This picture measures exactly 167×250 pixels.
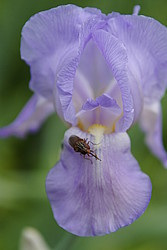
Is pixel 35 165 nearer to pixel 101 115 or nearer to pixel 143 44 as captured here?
pixel 101 115

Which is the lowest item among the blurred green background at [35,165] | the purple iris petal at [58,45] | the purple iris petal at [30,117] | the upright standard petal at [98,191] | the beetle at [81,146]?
the blurred green background at [35,165]

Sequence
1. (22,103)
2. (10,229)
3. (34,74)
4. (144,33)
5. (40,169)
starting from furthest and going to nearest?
(22,103) < (40,169) < (10,229) < (34,74) < (144,33)

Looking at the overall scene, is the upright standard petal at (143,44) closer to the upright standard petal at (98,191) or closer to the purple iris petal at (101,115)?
the purple iris petal at (101,115)

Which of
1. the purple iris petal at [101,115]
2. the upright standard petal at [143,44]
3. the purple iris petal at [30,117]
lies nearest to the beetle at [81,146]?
the purple iris petal at [101,115]


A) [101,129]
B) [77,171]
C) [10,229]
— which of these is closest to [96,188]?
[77,171]

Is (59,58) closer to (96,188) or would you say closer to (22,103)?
(96,188)
